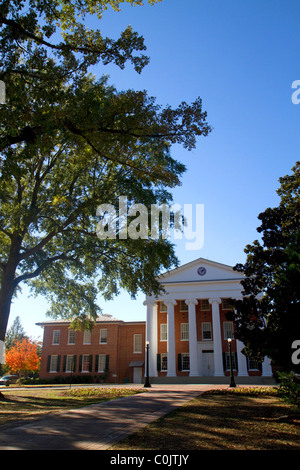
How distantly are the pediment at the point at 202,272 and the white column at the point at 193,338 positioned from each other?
9.09 ft

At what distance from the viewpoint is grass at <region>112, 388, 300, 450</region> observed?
20.8 feet

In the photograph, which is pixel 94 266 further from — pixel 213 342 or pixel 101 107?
pixel 213 342

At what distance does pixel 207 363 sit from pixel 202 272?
10.8 meters

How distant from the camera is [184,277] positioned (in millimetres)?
44312

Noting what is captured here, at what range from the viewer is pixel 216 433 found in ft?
24.4

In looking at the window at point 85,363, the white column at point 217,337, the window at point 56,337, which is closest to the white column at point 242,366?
the white column at point 217,337

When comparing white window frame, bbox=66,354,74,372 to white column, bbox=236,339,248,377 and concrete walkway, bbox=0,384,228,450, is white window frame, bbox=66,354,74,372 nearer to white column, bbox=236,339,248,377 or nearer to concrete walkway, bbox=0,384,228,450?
white column, bbox=236,339,248,377

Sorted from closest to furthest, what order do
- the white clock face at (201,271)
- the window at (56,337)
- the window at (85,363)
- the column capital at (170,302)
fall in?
the column capital at (170,302), the white clock face at (201,271), the window at (85,363), the window at (56,337)

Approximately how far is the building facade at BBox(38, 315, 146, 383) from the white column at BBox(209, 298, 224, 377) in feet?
31.3

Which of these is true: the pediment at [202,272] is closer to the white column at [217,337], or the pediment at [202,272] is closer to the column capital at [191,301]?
the column capital at [191,301]

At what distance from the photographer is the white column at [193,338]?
39797 millimetres

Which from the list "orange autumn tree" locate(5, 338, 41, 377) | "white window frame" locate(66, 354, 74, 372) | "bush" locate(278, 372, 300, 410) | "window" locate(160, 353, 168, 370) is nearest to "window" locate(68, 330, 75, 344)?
"white window frame" locate(66, 354, 74, 372)

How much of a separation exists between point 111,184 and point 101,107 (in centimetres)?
859
